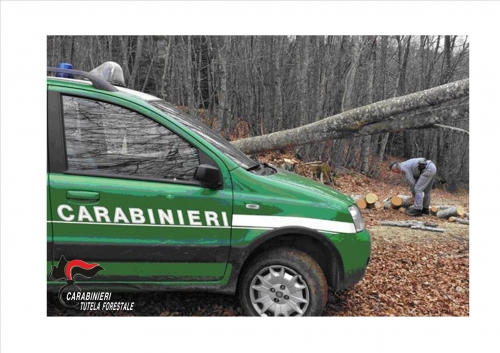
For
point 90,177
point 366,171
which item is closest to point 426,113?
point 366,171


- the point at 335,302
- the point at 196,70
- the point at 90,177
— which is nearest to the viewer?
the point at 90,177

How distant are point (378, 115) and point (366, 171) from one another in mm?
615

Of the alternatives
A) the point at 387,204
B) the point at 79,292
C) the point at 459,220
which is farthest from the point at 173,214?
the point at 459,220

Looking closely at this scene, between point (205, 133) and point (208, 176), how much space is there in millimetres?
556

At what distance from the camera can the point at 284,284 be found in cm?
328

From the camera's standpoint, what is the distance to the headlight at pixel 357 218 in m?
3.48

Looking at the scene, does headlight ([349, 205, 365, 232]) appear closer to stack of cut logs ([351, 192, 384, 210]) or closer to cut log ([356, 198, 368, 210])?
cut log ([356, 198, 368, 210])

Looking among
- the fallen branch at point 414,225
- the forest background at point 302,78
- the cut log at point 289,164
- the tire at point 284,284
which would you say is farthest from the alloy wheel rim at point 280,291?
the forest background at point 302,78

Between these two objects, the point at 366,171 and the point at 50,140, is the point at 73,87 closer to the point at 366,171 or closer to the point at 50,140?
the point at 50,140

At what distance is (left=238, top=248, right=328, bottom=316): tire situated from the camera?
3.27 m

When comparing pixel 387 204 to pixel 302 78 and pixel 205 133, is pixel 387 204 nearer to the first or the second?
pixel 302 78

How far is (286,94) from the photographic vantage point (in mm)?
4465

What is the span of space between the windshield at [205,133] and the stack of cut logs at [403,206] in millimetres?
1275

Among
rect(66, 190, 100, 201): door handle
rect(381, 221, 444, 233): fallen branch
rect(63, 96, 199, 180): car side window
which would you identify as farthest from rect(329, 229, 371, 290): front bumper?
rect(66, 190, 100, 201): door handle
